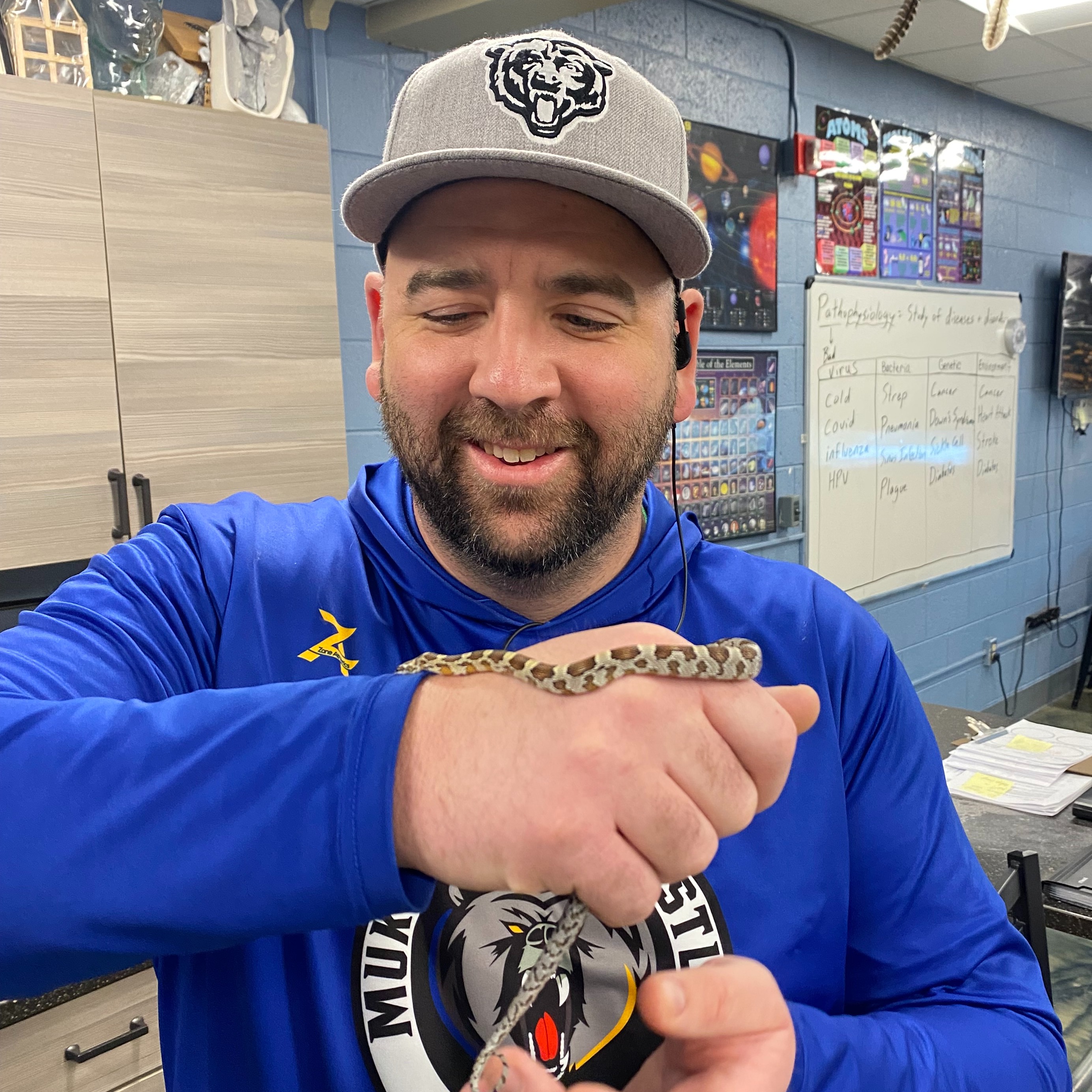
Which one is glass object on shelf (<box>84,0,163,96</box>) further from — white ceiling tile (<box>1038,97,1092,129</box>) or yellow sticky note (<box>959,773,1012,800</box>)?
white ceiling tile (<box>1038,97,1092,129</box>)

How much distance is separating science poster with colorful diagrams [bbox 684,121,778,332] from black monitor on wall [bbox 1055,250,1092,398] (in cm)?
337

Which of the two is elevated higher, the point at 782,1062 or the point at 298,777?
the point at 298,777

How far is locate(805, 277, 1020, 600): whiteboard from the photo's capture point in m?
4.89

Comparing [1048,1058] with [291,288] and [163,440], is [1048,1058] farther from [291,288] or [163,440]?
[291,288]

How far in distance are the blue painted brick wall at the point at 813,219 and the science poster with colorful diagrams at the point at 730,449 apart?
0.34 feet

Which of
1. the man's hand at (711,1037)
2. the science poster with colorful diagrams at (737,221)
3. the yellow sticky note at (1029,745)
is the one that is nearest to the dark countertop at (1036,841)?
the yellow sticky note at (1029,745)

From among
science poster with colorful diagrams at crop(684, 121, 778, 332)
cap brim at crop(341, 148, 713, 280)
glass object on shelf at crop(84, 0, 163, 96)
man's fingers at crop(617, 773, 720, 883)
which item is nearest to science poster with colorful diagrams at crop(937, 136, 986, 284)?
science poster with colorful diagrams at crop(684, 121, 778, 332)

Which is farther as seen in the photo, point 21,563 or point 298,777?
point 21,563

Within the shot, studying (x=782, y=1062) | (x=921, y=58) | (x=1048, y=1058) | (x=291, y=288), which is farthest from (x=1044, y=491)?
(x=782, y=1062)

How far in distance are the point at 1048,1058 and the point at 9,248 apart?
2374mm

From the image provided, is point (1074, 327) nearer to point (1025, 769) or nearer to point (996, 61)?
point (996, 61)

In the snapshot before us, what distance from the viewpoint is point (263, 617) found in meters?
1.20

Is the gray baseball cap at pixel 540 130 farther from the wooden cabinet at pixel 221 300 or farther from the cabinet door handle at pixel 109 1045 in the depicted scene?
the cabinet door handle at pixel 109 1045

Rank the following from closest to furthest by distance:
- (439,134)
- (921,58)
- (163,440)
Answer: (439,134), (163,440), (921,58)
